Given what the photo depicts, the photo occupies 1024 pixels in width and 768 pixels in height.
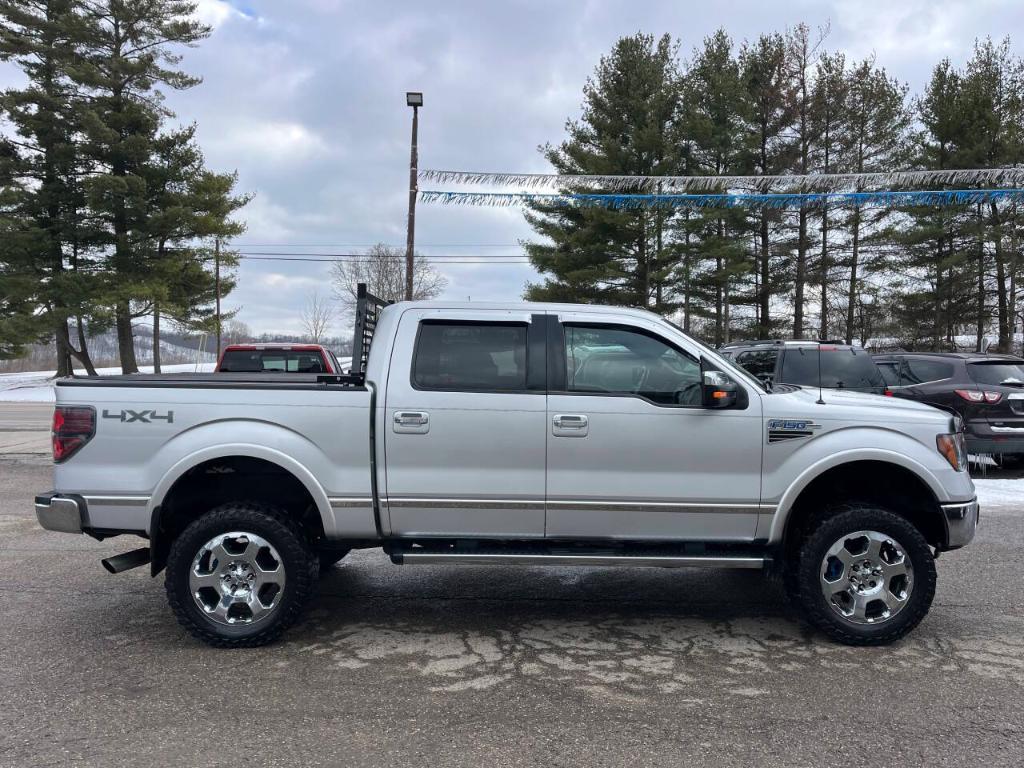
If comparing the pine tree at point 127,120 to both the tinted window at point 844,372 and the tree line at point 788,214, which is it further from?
the tinted window at point 844,372

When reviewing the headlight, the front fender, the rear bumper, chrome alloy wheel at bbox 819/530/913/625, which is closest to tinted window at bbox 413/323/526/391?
the front fender

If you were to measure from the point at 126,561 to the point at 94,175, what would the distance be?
28.4 m

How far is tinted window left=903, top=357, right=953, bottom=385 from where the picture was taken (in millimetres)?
10820

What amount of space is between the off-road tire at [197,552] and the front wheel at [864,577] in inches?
112

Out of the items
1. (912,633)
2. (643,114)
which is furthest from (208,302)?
(912,633)

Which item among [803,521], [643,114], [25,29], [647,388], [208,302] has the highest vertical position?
[25,29]

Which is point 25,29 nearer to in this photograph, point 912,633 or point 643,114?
point 643,114

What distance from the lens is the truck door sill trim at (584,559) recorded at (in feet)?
14.0

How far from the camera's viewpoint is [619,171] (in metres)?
27.1

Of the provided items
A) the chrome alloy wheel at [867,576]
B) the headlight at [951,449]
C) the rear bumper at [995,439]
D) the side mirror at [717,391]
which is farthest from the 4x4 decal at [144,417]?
the rear bumper at [995,439]

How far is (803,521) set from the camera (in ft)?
15.1

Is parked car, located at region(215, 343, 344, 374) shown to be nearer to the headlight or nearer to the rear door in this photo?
the rear door

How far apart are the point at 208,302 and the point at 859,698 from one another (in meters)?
34.0

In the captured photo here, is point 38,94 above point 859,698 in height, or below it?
above
